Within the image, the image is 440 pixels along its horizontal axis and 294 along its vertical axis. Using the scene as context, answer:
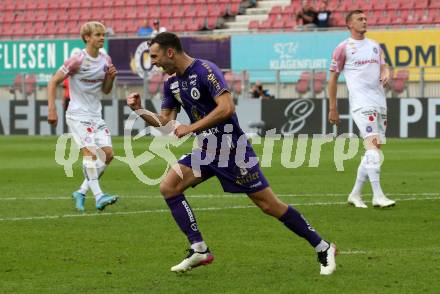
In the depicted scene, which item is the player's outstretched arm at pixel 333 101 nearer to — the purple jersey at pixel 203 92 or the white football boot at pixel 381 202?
the white football boot at pixel 381 202

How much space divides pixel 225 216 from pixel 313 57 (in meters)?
21.5

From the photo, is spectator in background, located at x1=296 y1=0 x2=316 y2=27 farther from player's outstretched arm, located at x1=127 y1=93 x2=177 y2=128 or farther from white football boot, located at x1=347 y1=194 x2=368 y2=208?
player's outstretched arm, located at x1=127 y1=93 x2=177 y2=128

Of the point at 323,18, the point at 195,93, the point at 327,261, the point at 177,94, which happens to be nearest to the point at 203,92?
the point at 195,93

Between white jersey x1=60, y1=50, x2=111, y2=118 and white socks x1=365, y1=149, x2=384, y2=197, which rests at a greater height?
white jersey x1=60, y1=50, x2=111, y2=118

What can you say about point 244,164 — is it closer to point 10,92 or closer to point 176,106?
point 176,106

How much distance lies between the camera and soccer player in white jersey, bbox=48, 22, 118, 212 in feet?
45.1

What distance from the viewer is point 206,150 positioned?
898 centimetres

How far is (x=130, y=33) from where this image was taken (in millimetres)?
41469

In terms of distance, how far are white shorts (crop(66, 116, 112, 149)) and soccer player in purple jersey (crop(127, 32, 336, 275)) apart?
495cm

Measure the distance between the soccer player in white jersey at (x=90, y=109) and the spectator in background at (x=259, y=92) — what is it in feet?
62.4

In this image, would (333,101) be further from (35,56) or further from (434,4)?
(35,56)

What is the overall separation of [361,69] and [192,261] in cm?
576

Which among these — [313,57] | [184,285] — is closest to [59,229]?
[184,285]

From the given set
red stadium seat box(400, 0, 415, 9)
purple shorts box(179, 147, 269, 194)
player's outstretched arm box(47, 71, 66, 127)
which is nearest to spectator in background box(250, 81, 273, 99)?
red stadium seat box(400, 0, 415, 9)
